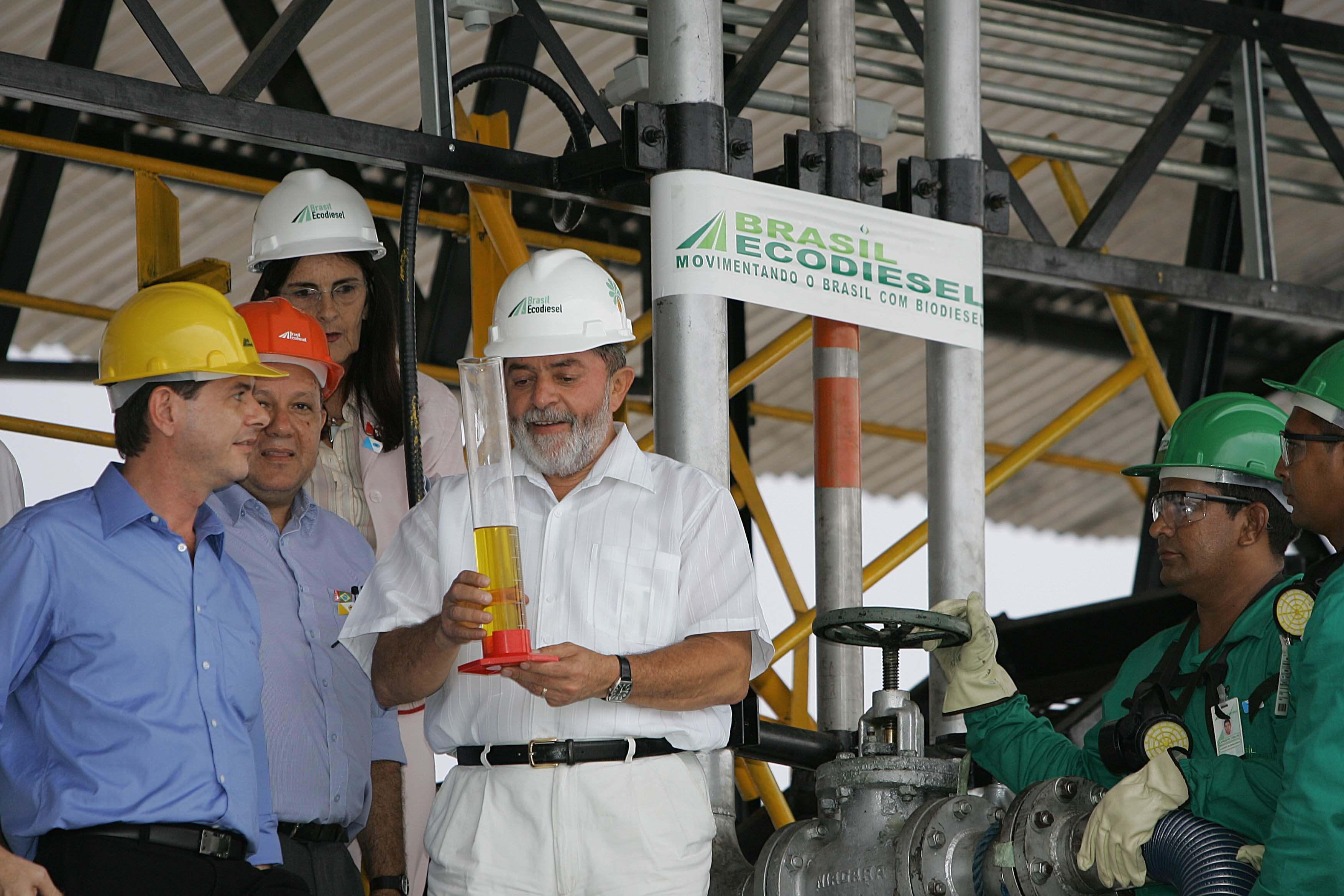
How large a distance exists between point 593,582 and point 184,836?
0.99 meters

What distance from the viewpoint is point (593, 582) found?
12.3 ft

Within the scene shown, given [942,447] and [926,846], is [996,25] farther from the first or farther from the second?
[926,846]

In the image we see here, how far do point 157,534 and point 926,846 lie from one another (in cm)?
201

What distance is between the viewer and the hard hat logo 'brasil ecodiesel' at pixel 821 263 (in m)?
4.72

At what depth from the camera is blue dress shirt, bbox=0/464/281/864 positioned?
3227 mm

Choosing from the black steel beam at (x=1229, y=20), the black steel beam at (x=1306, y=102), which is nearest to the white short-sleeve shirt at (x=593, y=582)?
the black steel beam at (x=1229, y=20)

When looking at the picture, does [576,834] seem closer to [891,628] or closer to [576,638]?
[576,638]

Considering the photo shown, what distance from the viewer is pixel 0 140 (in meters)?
A: 6.61

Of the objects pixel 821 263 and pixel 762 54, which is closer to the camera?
pixel 821 263

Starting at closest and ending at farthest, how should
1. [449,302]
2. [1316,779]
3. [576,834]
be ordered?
1. [1316,779]
2. [576,834]
3. [449,302]

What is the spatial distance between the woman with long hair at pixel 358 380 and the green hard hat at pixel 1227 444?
6.49 feet

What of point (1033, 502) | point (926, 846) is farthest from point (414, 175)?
point (1033, 502)

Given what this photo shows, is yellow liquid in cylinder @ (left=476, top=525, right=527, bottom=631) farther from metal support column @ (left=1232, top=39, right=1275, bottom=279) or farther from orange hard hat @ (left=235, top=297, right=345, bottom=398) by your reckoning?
metal support column @ (left=1232, top=39, right=1275, bottom=279)

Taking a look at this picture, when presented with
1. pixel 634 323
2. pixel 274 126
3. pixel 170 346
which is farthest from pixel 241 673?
pixel 634 323
